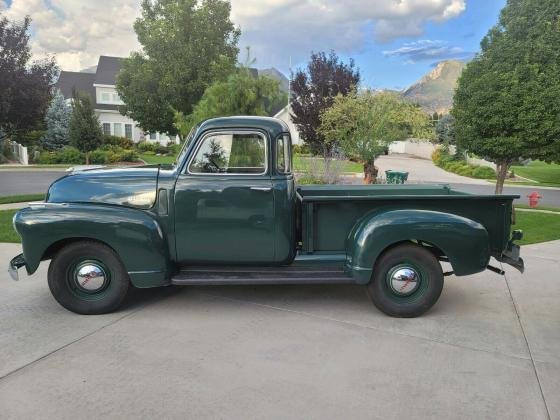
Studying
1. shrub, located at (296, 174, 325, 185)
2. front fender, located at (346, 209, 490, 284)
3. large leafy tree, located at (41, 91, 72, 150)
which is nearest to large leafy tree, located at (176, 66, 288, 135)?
shrub, located at (296, 174, 325, 185)

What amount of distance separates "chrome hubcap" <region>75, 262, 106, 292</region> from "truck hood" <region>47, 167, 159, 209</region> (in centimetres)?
63

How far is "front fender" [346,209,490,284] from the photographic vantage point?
411 cm

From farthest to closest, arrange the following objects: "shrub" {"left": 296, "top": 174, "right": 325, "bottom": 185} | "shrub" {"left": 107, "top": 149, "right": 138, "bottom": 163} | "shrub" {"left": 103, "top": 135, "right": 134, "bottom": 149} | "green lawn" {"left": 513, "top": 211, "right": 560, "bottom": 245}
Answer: "shrub" {"left": 103, "top": 135, "right": 134, "bottom": 149} < "shrub" {"left": 107, "top": 149, "right": 138, "bottom": 163} < "shrub" {"left": 296, "top": 174, "right": 325, "bottom": 185} < "green lawn" {"left": 513, "top": 211, "right": 560, "bottom": 245}

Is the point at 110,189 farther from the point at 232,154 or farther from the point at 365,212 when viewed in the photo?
the point at 365,212

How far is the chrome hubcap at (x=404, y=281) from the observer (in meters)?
4.25

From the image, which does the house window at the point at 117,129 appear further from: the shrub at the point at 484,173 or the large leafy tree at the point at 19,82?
the shrub at the point at 484,173

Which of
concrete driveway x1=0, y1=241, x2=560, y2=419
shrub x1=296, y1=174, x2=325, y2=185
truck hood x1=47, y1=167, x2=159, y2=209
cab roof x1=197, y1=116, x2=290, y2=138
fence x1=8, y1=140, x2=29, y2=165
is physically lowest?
concrete driveway x1=0, y1=241, x2=560, y2=419

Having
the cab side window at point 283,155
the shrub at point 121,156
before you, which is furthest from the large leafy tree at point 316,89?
the cab side window at point 283,155

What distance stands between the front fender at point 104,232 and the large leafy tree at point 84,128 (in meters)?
22.8

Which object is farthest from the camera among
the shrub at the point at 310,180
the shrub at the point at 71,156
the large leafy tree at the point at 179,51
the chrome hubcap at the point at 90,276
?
the shrub at the point at 71,156

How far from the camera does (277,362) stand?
3.40m

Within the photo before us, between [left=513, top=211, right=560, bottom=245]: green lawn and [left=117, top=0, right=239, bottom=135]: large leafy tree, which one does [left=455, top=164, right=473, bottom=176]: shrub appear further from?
[left=513, top=211, right=560, bottom=245]: green lawn

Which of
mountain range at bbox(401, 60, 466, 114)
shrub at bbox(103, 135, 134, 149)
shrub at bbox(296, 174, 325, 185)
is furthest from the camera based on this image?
mountain range at bbox(401, 60, 466, 114)

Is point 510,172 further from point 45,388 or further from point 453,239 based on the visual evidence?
point 45,388
